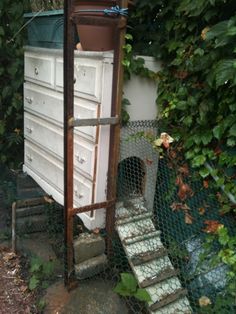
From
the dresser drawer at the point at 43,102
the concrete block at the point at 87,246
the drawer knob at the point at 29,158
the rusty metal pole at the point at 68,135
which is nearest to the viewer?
the rusty metal pole at the point at 68,135

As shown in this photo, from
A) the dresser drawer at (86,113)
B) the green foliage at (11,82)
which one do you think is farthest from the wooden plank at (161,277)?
the green foliage at (11,82)

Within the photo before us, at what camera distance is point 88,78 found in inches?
99.3

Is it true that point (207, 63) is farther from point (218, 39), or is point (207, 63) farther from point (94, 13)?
point (94, 13)

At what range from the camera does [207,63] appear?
92.4 inches

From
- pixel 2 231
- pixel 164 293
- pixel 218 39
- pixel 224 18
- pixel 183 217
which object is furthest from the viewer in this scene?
pixel 2 231

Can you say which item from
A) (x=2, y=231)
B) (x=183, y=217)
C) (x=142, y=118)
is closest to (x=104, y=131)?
(x=142, y=118)

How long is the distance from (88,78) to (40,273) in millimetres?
1626

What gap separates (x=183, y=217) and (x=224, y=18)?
1489 millimetres

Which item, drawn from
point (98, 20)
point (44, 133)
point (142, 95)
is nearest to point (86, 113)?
point (142, 95)

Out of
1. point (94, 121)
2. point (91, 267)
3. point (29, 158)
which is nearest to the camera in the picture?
point (94, 121)

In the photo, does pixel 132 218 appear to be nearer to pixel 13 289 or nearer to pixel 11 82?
pixel 13 289

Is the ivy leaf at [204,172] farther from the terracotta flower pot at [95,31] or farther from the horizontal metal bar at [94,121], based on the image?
the terracotta flower pot at [95,31]

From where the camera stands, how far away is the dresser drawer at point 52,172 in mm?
2750

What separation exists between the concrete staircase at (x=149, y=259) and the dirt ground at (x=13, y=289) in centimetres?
86
